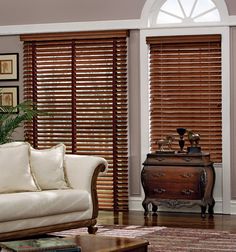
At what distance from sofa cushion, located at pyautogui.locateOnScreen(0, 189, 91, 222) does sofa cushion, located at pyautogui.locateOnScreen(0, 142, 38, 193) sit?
0.16 metres

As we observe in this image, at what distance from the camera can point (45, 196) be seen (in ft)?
21.3

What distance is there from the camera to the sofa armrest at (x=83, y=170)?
6.88 meters

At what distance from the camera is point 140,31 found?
8648mm

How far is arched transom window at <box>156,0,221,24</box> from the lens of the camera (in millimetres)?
8492

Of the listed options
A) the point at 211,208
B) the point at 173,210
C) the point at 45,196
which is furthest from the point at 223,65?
the point at 45,196

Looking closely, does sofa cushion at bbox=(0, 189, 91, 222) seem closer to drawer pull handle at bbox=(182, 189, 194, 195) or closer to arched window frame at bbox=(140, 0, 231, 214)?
drawer pull handle at bbox=(182, 189, 194, 195)

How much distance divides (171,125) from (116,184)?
3.13ft

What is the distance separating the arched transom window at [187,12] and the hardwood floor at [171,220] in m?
2.23

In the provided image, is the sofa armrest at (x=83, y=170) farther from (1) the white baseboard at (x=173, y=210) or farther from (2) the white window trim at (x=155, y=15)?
(2) the white window trim at (x=155, y=15)

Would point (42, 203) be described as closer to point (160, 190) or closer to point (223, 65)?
point (160, 190)

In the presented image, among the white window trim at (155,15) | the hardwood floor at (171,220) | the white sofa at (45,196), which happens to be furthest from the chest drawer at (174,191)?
the white window trim at (155,15)

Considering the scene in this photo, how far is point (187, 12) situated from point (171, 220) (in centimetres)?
244

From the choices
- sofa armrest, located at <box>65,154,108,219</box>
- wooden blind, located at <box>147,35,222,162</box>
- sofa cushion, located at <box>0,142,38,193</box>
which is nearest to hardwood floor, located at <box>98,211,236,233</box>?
wooden blind, located at <box>147,35,222,162</box>

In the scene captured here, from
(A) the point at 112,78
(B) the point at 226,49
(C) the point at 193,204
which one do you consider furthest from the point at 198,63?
(C) the point at 193,204
